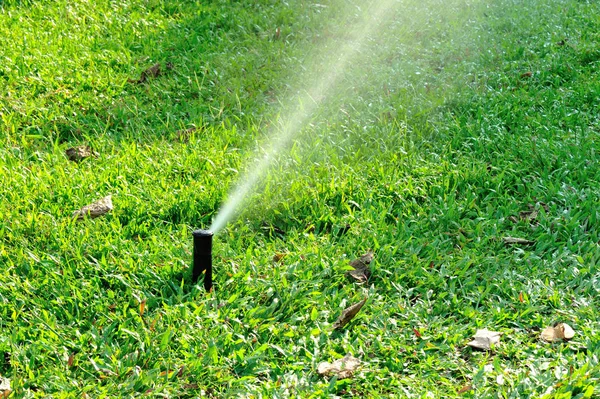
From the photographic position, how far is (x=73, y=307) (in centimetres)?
313

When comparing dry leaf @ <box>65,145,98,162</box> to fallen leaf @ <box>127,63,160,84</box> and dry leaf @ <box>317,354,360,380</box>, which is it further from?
dry leaf @ <box>317,354,360,380</box>

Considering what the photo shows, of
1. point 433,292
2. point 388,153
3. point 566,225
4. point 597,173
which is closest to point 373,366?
point 433,292

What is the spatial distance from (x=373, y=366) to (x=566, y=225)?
1.57 m

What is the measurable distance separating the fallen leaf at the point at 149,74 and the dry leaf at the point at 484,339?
10.8ft

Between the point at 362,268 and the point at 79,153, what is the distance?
6.58 ft

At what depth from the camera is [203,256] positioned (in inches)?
127

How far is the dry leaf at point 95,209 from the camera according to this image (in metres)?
3.79

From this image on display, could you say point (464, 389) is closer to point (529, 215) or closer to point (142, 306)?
point (142, 306)

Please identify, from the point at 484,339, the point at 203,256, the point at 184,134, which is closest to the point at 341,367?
the point at 484,339

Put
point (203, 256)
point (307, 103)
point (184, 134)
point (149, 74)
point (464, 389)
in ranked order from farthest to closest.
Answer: point (149, 74), point (307, 103), point (184, 134), point (203, 256), point (464, 389)

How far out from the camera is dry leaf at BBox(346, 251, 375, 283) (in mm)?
3504

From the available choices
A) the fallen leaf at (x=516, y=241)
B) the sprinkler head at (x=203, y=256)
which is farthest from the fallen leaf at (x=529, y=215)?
the sprinkler head at (x=203, y=256)

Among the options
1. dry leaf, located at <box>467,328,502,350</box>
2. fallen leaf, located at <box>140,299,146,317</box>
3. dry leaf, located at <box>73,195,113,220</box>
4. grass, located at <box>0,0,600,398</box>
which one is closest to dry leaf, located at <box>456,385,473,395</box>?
grass, located at <box>0,0,600,398</box>

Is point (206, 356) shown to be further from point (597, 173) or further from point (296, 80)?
point (296, 80)
